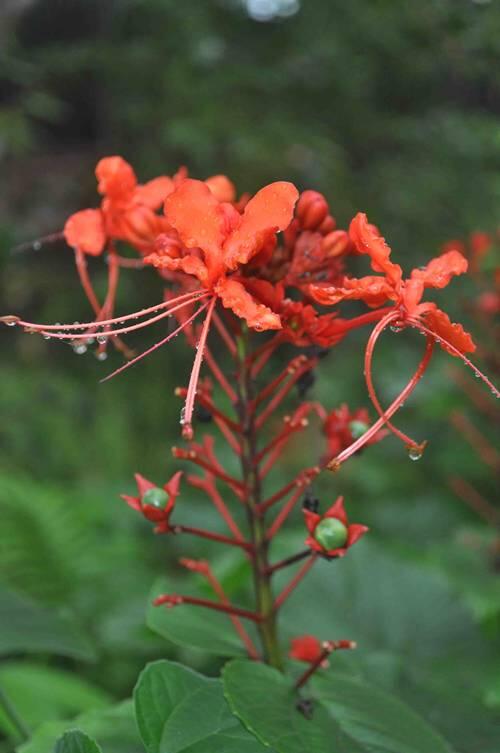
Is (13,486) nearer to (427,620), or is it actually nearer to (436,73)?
(427,620)

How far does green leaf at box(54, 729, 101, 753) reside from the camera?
880mm

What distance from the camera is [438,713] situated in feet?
4.33

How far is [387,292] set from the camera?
966 millimetres

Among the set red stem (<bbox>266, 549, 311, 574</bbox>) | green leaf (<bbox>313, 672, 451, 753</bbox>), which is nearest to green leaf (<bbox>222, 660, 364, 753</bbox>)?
green leaf (<bbox>313, 672, 451, 753</bbox>)

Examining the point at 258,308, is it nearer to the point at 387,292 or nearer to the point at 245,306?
the point at 245,306

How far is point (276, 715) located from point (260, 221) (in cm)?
55

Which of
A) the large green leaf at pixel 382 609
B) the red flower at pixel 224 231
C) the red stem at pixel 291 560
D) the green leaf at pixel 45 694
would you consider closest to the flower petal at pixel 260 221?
the red flower at pixel 224 231

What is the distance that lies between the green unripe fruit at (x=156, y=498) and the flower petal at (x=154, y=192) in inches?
15.8

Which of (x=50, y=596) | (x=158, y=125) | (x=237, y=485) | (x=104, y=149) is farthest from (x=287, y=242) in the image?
(x=104, y=149)

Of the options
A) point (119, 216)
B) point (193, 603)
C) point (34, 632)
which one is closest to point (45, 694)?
point (34, 632)

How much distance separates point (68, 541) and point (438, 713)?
172cm

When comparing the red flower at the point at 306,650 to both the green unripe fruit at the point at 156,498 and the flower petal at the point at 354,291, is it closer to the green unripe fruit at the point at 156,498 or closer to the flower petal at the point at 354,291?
the green unripe fruit at the point at 156,498

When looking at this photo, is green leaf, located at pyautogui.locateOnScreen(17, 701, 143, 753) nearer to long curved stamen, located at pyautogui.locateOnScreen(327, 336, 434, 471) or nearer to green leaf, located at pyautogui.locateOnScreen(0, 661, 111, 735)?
long curved stamen, located at pyautogui.locateOnScreen(327, 336, 434, 471)

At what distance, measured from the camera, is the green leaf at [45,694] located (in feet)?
6.48
